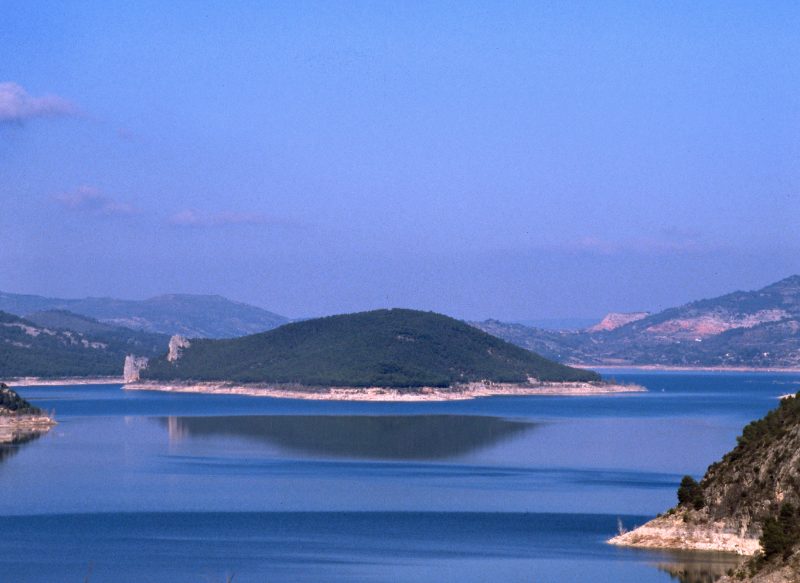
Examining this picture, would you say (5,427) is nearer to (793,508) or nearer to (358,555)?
(358,555)

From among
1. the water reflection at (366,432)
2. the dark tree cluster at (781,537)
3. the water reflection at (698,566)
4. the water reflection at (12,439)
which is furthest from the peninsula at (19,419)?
the dark tree cluster at (781,537)

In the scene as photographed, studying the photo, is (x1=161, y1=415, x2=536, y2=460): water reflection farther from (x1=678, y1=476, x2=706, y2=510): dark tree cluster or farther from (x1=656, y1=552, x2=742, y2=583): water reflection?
(x1=656, y1=552, x2=742, y2=583): water reflection

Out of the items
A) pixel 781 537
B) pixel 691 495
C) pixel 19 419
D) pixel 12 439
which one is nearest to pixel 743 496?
pixel 691 495

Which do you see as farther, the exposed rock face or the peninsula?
the peninsula

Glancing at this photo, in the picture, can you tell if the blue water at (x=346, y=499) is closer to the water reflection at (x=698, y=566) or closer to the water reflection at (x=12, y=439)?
the water reflection at (x=698, y=566)

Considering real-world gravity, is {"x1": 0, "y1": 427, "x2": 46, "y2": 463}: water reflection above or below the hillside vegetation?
below

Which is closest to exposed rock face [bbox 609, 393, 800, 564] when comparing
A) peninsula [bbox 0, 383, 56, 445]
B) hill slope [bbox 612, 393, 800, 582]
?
hill slope [bbox 612, 393, 800, 582]

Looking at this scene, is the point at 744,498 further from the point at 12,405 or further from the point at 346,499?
the point at 12,405
